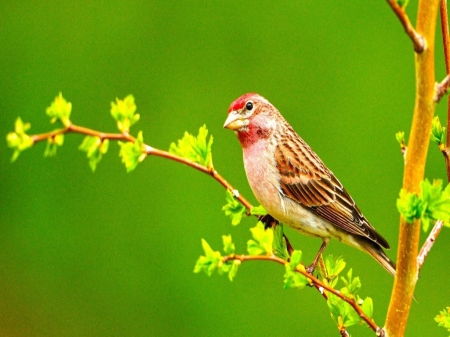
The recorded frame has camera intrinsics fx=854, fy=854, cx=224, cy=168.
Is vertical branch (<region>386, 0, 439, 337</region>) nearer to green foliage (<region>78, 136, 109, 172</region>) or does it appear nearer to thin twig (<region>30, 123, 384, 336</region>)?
thin twig (<region>30, 123, 384, 336</region>)

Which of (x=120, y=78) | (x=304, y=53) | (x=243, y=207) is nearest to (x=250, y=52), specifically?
(x=304, y=53)

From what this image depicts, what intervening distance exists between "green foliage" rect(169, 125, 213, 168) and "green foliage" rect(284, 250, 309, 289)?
1.99 feet

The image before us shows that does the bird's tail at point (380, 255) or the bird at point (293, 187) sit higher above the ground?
the bird at point (293, 187)

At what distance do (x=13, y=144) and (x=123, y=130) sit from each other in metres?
0.36

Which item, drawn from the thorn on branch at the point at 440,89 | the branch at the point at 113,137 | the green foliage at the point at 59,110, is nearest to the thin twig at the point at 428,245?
the thorn on branch at the point at 440,89

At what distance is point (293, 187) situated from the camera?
3941mm

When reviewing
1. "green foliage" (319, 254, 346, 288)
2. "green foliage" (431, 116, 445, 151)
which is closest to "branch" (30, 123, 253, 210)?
"green foliage" (319, 254, 346, 288)

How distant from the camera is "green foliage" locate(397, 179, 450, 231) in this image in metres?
2.07

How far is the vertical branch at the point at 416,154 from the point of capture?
210 centimetres

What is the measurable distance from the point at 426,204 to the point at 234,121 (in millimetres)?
1886

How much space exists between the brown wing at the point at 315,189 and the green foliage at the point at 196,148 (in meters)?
1.22

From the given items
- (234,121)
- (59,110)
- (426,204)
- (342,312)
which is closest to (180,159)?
(59,110)

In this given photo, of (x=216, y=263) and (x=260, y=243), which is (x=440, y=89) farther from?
(x=216, y=263)

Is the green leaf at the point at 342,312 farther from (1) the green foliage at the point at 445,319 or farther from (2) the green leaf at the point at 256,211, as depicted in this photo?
(2) the green leaf at the point at 256,211
